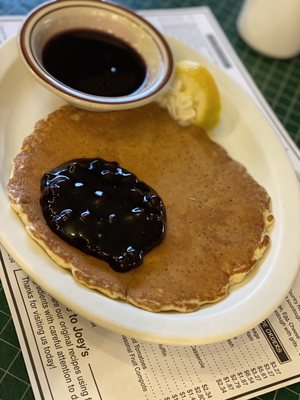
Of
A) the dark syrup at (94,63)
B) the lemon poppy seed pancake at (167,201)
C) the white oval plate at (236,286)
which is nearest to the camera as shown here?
the white oval plate at (236,286)

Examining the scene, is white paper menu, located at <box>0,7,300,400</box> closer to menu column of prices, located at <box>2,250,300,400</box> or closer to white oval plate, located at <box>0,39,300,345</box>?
menu column of prices, located at <box>2,250,300,400</box>

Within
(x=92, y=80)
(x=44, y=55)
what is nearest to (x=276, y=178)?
(x=92, y=80)

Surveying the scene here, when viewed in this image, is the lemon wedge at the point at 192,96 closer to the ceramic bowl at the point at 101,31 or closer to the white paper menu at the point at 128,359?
the ceramic bowl at the point at 101,31

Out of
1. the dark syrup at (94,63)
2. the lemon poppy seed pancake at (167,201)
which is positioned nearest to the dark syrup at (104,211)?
the lemon poppy seed pancake at (167,201)

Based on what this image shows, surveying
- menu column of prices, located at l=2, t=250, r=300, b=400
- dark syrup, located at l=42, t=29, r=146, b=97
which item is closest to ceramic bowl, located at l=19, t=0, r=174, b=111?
dark syrup, located at l=42, t=29, r=146, b=97

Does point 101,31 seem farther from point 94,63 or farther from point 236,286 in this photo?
point 236,286

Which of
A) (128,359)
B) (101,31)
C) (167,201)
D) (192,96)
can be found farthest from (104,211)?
(101,31)
